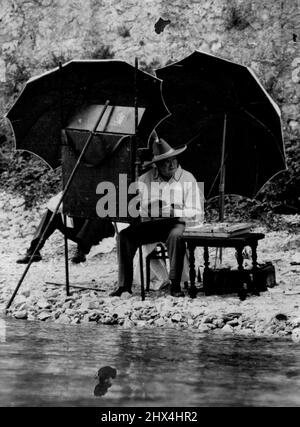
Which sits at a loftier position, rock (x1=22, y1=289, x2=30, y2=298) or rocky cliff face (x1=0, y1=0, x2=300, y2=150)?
rocky cliff face (x1=0, y1=0, x2=300, y2=150)

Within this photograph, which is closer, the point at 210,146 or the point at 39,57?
the point at 210,146

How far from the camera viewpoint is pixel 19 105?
1263 centimetres

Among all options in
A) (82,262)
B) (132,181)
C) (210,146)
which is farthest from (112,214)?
(82,262)

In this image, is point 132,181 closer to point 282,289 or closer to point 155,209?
point 155,209

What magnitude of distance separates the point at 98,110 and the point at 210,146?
5.73ft

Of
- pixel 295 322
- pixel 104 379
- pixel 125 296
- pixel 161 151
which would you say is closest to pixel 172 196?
pixel 161 151

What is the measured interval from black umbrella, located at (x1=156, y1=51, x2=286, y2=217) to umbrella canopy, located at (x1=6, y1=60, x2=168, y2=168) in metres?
0.60

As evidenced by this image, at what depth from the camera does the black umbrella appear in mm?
12148

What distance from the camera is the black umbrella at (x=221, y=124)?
12148 millimetres

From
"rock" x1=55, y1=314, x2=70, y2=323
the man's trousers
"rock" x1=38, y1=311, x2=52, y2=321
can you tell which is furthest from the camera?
the man's trousers

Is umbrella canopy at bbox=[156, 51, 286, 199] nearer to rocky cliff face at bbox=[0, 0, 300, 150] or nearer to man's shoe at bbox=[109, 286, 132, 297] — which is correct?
man's shoe at bbox=[109, 286, 132, 297]

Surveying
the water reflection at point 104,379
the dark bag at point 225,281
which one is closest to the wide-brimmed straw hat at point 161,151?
the dark bag at point 225,281

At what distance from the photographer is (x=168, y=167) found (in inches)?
499

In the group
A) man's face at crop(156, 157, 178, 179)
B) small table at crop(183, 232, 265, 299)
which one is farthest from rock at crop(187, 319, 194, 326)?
man's face at crop(156, 157, 178, 179)
